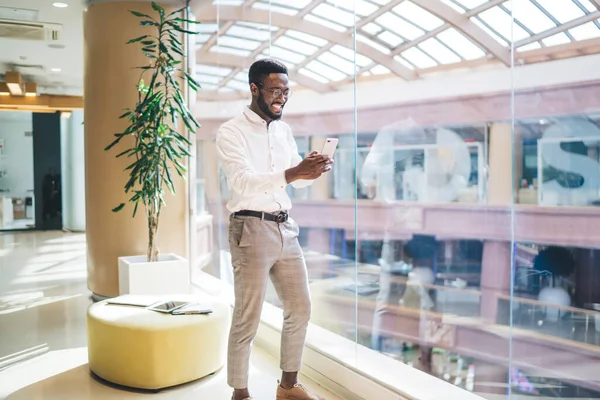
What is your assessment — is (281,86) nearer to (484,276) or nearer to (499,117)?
(499,117)

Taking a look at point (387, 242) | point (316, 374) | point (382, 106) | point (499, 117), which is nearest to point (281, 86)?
point (316, 374)

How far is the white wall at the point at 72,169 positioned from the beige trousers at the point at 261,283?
39.8ft

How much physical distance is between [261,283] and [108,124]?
10.7ft

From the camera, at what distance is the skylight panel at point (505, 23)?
8.25 feet

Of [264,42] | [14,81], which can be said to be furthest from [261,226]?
[14,81]

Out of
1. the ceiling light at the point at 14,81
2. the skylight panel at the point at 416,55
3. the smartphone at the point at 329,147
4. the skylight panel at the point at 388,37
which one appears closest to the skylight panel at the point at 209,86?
the skylight panel at the point at 388,37

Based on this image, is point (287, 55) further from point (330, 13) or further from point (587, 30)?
point (587, 30)

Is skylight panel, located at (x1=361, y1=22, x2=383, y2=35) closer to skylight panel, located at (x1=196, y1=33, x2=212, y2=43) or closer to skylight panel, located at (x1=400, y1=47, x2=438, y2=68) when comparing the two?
skylight panel, located at (x1=400, y1=47, x2=438, y2=68)

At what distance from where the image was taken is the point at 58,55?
26.0 ft

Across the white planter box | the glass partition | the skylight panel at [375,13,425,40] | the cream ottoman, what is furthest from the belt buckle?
the glass partition

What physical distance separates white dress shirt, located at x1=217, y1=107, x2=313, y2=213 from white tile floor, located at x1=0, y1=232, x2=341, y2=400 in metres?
1.13

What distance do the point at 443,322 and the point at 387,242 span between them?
6209 millimetres

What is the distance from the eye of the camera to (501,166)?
25.4 m

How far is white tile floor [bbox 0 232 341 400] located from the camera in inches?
107
